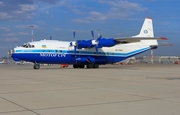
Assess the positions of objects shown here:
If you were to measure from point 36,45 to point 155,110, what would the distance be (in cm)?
2843

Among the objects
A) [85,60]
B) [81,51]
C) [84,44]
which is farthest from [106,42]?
[85,60]

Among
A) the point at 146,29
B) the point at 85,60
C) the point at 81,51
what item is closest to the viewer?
the point at 85,60

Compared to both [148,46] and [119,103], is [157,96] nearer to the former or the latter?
[119,103]

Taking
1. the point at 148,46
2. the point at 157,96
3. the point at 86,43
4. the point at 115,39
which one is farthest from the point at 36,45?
the point at 157,96

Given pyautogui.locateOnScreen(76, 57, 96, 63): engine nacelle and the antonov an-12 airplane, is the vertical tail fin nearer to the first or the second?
the antonov an-12 airplane

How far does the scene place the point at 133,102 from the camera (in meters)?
8.06

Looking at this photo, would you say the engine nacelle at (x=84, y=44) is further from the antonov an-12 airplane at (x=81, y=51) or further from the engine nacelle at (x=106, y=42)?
the engine nacelle at (x=106, y=42)

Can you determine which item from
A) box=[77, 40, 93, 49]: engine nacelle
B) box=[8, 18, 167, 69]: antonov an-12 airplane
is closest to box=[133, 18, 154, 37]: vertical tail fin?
box=[8, 18, 167, 69]: antonov an-12 airplane

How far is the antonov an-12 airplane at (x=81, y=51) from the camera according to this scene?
110 feet

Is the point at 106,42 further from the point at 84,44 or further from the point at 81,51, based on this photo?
the point at 81,51

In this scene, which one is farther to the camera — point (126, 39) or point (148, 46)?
point (148, 46)

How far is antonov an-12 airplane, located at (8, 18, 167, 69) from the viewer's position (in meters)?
33.4

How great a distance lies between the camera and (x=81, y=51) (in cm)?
3722

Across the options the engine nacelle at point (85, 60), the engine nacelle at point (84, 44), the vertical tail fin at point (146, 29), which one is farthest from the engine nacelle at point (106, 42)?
the vertical tail fin at point (146, 29)
